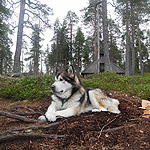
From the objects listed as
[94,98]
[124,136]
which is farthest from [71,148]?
[94,98]

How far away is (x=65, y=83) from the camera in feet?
9.52

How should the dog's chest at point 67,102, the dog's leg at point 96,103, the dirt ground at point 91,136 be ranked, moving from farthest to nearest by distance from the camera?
1. the dog's leg at point 96,103
2. the dog's chest at point 67,102
3. the dirt ground at point 91,136

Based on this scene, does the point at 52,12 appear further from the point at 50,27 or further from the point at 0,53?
the point at 0,53

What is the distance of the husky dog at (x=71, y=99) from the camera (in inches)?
110

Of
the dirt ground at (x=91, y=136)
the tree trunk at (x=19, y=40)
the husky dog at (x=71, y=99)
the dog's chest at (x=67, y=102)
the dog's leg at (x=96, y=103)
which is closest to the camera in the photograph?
the dirt ground at (x=91, y=136)

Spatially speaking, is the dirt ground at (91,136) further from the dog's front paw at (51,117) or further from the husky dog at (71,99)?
the husky dog at (71,99)

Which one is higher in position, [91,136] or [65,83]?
[65,83]

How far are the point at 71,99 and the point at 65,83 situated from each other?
48cm

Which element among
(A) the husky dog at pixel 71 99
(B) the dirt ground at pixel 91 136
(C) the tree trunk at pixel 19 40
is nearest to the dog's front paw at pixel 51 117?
(A) the husky dog at pixel 71 99

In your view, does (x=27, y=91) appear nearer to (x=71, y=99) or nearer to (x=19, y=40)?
(x=71, y=99)

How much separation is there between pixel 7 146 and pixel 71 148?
3.41 ft

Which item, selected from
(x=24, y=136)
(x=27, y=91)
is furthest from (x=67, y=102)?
(x=27, y=91)

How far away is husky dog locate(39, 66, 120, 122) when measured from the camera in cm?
Result: 279

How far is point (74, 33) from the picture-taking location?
28.3m
